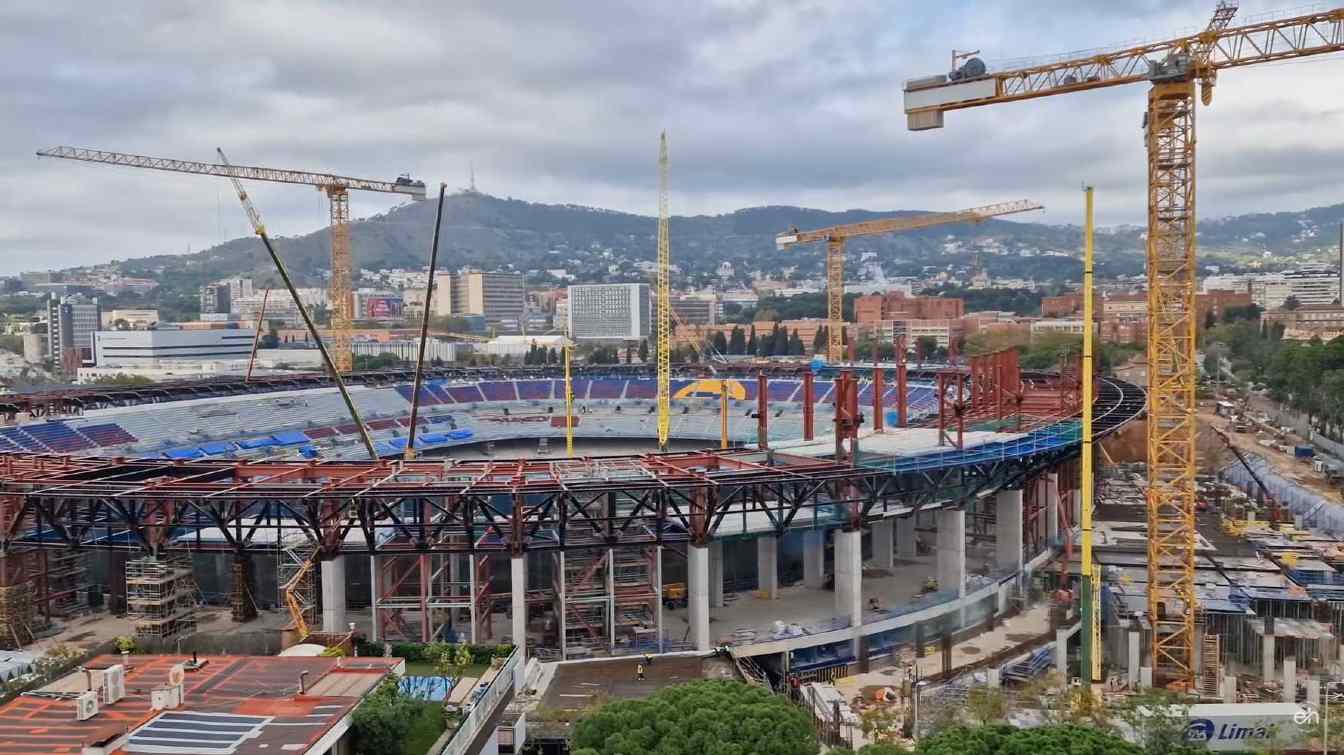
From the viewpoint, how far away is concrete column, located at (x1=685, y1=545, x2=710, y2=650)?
3753 centimetres

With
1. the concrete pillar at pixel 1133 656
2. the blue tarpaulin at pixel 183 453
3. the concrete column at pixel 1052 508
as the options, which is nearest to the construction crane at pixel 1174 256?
the concrete pillar at pixel 1133 656

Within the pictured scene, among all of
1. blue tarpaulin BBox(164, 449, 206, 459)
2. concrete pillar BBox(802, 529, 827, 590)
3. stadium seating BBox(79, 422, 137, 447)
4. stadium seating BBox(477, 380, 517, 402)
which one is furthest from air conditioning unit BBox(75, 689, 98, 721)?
stadium seating BBox(477, 380, 517, 402)

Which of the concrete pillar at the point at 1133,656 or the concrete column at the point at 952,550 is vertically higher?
the concrete column at the point at 952,550

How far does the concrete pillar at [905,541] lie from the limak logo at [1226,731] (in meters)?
22.6

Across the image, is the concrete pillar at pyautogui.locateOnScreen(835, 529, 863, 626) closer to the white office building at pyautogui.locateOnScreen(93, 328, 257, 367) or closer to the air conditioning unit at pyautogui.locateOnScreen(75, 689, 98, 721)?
the air conditioning unit at pyautogui.locateOnScreen(75, 689, 98, 721)

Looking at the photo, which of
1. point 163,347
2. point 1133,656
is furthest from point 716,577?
point 163,347

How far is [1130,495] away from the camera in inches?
2783

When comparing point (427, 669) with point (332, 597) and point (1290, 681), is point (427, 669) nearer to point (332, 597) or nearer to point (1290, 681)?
point (332, 597)

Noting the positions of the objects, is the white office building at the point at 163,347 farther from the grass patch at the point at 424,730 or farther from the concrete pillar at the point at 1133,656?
the concrete pillar at the point at 1133,656

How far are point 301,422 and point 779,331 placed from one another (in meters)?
99.7

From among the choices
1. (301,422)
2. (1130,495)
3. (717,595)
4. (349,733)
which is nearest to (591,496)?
(717,595)

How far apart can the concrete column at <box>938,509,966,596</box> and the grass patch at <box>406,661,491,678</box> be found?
23983mm

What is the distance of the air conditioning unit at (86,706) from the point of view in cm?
2023

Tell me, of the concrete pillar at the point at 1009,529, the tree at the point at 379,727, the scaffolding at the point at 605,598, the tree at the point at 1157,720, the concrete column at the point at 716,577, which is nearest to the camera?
the tree at the point at 379,727
